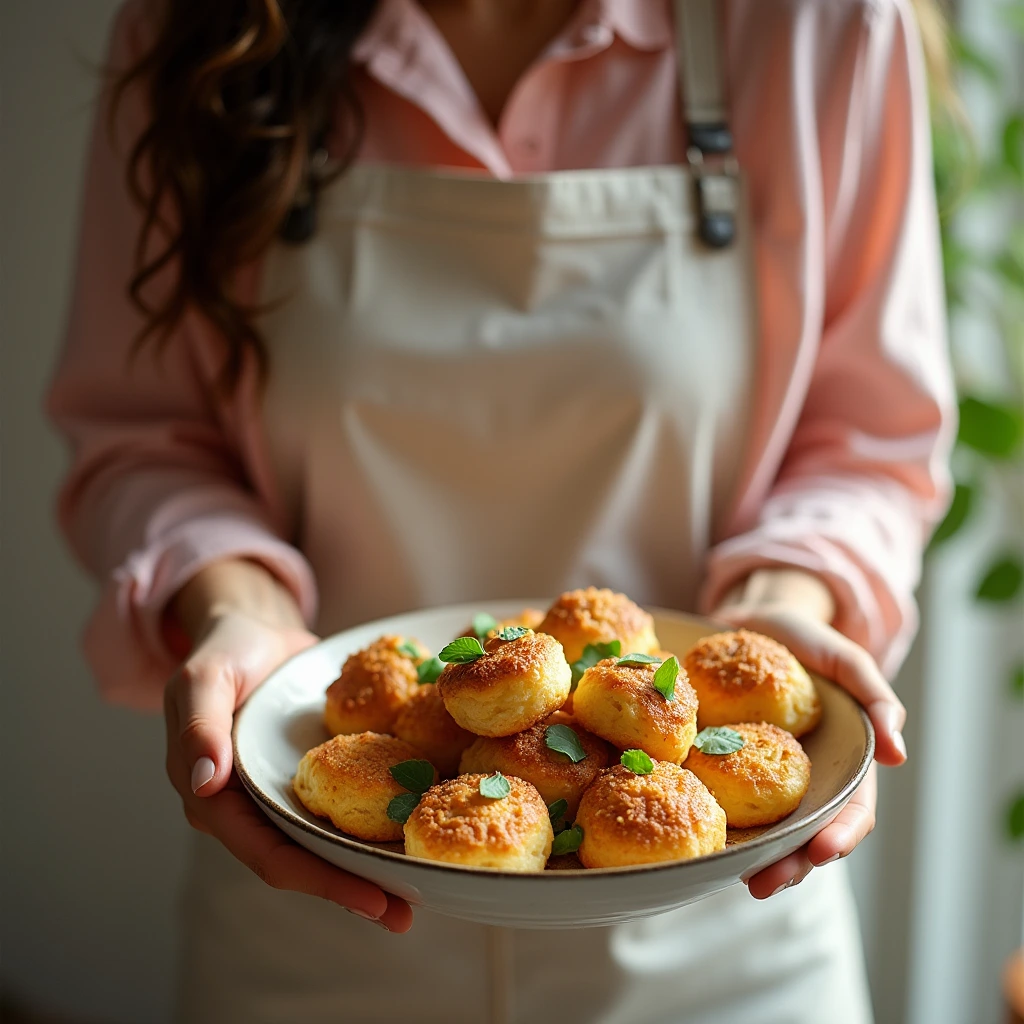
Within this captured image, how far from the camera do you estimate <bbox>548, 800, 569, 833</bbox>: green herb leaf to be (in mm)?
761

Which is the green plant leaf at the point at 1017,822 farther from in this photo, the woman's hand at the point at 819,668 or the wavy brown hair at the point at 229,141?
the wavy brown hair at the point at 229,141

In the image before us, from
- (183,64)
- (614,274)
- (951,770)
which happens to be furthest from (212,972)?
(951,770)

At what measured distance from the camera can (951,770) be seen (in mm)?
1986

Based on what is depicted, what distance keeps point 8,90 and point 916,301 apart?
1.50 m

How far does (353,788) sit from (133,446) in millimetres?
660

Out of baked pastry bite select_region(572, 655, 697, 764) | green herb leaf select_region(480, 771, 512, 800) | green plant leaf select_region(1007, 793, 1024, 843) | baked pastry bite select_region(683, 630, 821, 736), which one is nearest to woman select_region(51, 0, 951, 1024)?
baked pastry bite select_region(683, 630, 821, 736)

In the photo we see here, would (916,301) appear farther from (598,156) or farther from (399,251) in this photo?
(399,251)

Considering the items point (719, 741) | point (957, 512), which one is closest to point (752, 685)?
point (719, 741)

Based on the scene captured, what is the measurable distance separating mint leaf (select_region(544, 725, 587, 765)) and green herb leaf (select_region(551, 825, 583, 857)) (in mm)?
50

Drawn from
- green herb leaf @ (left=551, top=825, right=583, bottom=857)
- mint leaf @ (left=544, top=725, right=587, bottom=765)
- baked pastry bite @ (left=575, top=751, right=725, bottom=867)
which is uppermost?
baked pastry bite @ (left=575, top=751, right=725, bottom=867)

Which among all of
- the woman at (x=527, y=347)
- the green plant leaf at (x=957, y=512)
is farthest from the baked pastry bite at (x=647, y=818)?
the green plant leaf at (x=957, y=512)

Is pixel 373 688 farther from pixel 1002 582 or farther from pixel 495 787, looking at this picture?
pixel 1002 582

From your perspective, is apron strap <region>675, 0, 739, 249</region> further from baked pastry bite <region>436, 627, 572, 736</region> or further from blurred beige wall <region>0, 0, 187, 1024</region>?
blurred beige wall <region>0, 0, 187, 1024</region>

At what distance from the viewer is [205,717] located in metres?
0.80
